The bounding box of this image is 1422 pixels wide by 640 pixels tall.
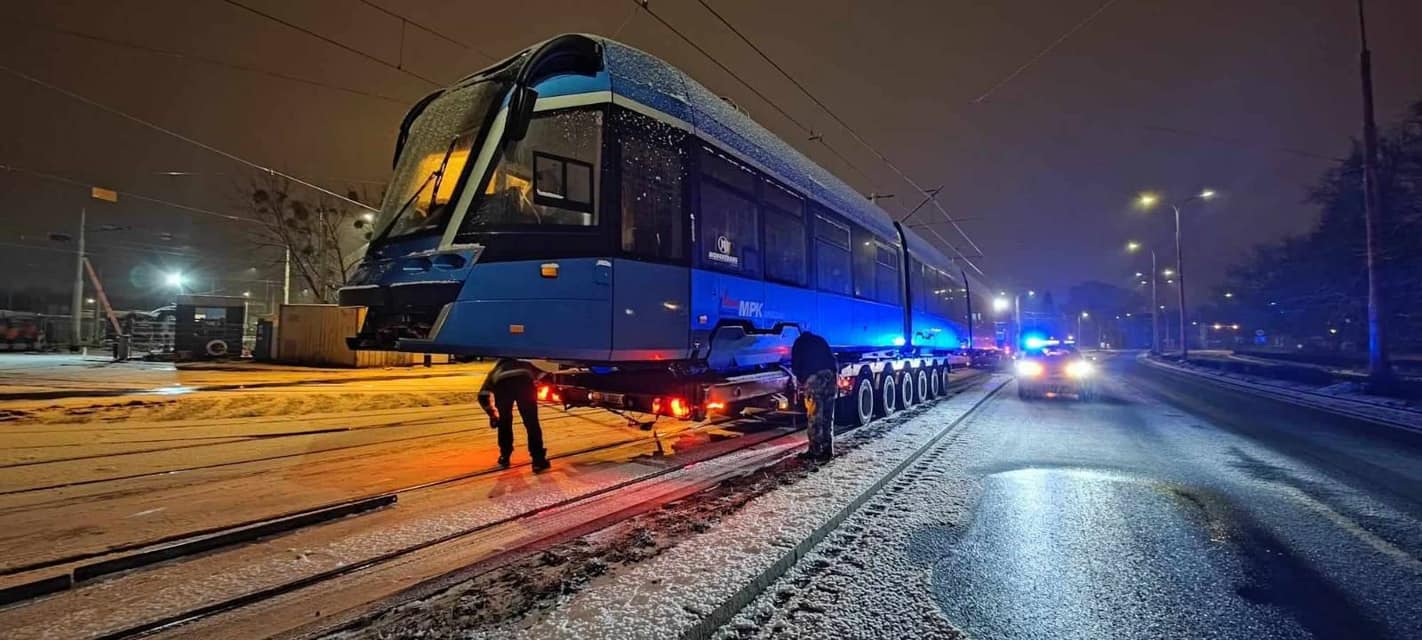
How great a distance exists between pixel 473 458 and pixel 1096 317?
124081 millimetres

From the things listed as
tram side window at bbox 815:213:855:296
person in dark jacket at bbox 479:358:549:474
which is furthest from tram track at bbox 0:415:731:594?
tram side window at bbox 815:213:855:296

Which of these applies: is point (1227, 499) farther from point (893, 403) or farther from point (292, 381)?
point (292, 381)

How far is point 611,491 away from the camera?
552 cm

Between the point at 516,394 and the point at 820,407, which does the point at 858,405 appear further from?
the point at 516,394

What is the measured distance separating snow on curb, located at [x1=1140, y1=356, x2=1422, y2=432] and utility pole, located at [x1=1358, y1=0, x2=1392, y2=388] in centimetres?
111

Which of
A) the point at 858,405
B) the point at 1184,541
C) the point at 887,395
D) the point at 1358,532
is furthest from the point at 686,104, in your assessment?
the point at 887,395

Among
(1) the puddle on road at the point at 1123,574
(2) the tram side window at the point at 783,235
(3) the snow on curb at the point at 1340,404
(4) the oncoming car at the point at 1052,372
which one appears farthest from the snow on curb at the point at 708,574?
(3) the snow on curb at the point at 1340,404

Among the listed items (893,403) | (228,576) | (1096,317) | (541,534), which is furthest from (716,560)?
(1096,317)

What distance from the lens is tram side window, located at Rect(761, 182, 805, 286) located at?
720cm

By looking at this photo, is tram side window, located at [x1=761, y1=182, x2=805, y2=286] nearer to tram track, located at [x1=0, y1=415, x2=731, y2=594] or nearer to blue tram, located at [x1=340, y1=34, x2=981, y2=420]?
blue tram, located at [x1=340, y1=34, x2=981, y2=420]

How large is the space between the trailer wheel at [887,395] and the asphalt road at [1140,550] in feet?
9.59

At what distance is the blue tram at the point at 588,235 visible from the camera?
4770mm

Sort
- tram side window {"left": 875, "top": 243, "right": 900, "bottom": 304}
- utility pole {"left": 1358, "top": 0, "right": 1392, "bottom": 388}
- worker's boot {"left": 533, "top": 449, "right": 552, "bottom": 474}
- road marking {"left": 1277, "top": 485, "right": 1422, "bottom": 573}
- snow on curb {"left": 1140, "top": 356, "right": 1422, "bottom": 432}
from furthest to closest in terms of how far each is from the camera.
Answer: utility pole {"left": 1358, "top": 0, "right": 1392, "bottom": 388}, snow on curb {"left": 1140, "top": 356, "right": 1422, "bottom": 432}, tram side window {"left": 875, "top": 243, "right": 900, "bottom": 304}, worker's boot {"left": 533, "top": 449, "right": 552, "bottom": 474}, road marking {"left": 1277, "top": 485, "right": 1422, "bottom": 573}

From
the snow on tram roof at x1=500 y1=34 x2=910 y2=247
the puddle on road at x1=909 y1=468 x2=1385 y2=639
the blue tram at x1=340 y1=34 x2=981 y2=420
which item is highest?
the snow on tram roof at x1=500 y1=34 x2=910 y2=247
